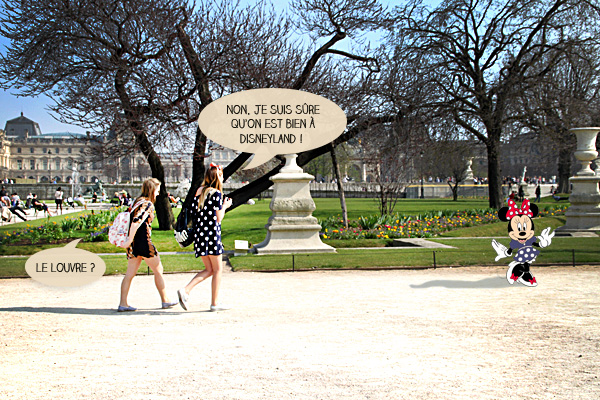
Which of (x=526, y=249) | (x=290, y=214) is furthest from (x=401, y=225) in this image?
(x=526, y=249)

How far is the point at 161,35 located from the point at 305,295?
11000mm

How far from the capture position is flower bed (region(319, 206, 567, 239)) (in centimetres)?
1725

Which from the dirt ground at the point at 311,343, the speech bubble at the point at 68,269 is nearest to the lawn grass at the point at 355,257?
the speech bubble at the point at 68,269

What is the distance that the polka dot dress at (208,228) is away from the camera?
706cm

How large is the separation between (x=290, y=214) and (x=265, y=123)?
12.3ft

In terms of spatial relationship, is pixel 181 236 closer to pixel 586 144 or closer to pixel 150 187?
pixel 150 187

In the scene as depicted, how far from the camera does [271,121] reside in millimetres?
10406

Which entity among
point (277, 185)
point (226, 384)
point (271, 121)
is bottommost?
point (226, 384)

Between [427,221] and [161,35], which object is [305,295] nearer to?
[161,35]

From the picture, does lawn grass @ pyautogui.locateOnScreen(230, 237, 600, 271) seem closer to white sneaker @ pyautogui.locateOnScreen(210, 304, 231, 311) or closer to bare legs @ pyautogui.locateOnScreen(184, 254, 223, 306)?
white sneaker @ pyautogui.locateOnScreen(210, 304, 231, 311)

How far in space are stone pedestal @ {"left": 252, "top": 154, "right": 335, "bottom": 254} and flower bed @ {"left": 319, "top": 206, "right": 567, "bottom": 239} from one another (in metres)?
2.85

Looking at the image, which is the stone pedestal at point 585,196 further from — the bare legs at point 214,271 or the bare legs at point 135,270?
the bare legs at point 135,270

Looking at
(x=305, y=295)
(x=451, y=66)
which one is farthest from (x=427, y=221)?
(x=305, y=295)

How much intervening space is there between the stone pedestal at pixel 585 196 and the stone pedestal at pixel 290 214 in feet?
31.8
